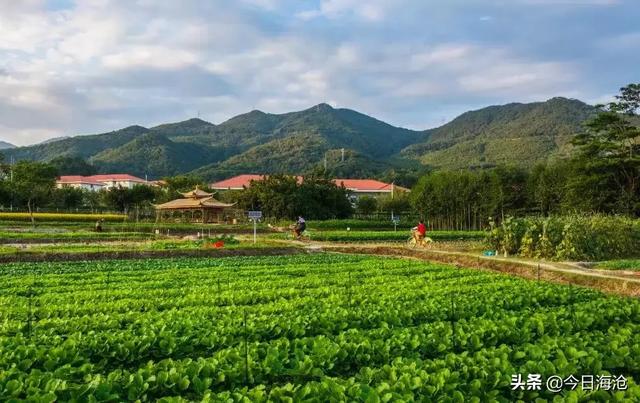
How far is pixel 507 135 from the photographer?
125062mm

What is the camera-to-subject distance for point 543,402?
200 inches

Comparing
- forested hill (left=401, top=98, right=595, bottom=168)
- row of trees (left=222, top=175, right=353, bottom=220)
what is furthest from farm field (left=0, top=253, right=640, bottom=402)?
forested hill (left=401, top=98, right=595, bottom=168)

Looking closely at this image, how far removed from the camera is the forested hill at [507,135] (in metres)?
101

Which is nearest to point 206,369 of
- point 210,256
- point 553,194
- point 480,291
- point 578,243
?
point 480,291

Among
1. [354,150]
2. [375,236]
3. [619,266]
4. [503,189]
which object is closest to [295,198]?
[375,236]

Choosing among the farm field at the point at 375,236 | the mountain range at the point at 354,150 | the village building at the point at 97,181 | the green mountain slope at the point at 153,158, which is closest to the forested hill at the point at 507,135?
the mountain range at the point at 354,150

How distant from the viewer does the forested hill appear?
3989 inches

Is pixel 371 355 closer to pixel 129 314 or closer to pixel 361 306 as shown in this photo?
pixel 361 306

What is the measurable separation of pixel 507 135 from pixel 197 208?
301ft

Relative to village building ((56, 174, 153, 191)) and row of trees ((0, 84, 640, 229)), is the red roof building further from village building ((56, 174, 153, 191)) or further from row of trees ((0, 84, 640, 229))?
row of trees ((0, 84, 640, 229))

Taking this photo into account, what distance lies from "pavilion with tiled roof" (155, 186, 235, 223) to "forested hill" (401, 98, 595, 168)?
2041 inches

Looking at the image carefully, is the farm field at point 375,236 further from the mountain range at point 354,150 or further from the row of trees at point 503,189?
the mountain range at point 354,150

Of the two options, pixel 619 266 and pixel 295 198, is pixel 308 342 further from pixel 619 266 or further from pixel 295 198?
pixel 295 198

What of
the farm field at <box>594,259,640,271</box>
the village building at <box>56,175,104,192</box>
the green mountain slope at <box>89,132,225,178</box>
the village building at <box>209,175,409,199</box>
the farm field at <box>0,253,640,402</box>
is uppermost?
the green mountain slope at <box>89,132,225,178</box>
